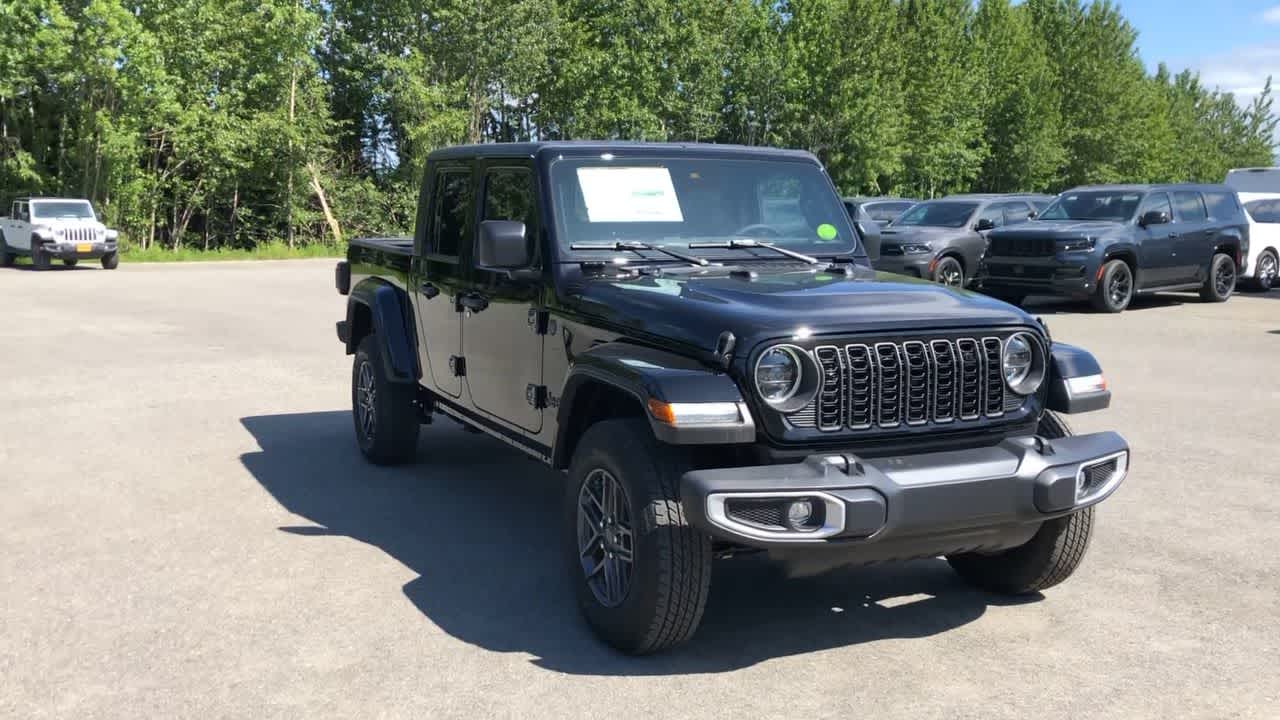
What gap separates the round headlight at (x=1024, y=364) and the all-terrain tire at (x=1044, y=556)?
0.26 metres

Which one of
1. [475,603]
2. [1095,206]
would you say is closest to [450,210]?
[475,603]

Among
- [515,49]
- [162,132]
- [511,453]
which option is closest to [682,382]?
[511,453]

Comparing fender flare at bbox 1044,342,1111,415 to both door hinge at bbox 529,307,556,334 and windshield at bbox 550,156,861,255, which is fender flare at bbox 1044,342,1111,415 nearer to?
windshield at bbox 550,156,861,255

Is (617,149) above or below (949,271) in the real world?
above

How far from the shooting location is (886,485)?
4.12m

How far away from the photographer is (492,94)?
1903 inches

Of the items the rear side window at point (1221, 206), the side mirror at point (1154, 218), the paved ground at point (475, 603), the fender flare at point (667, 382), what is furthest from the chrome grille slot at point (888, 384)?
the rear side window at point (1221, 206)

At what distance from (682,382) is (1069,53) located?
67796 mm

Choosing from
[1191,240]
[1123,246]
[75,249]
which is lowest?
[75,249]

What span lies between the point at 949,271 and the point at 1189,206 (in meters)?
3.65

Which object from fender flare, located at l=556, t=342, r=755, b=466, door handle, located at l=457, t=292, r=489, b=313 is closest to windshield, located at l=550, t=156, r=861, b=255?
door handle, located at l=457, t=292, r=489, b=313

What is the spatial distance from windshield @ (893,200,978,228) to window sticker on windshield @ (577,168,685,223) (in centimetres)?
1640

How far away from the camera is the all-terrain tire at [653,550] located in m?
4.29

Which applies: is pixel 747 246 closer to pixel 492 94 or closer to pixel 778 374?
pixel 778 374
